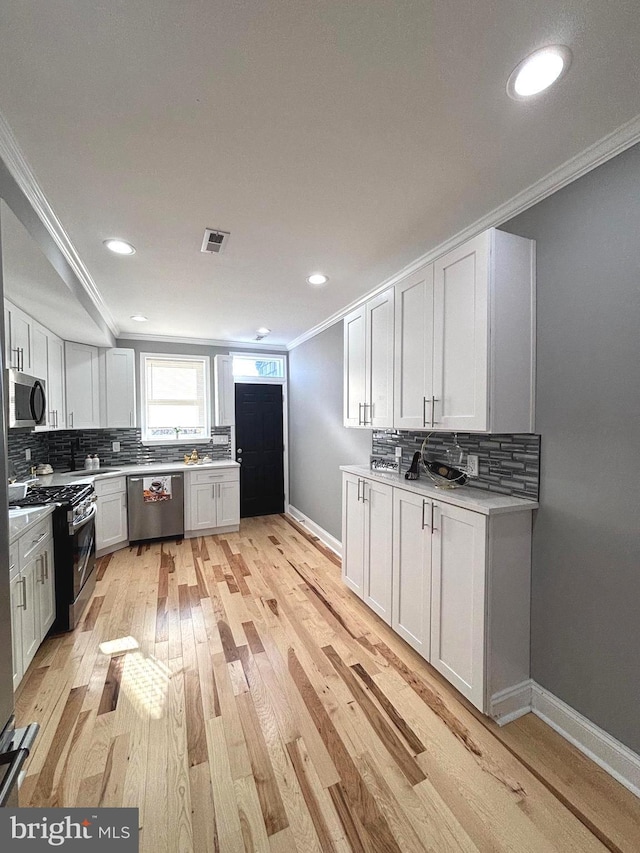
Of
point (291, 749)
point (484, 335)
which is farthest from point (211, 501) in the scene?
point (484, 335)

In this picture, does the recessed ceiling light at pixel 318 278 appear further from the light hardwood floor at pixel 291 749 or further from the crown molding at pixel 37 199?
the light hardwood floor at pixel 291 749

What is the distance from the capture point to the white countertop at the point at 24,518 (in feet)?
5.99

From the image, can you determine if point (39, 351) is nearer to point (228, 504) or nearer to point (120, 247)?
point (120, 247)

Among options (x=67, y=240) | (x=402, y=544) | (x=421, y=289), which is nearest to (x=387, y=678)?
(x=402, y=544)

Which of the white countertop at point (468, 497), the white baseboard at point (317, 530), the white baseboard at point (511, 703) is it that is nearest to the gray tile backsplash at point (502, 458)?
the white countertop at point (468, 497)

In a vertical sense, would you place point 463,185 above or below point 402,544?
above

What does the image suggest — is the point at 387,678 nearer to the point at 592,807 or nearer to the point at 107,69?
the point at 592,807

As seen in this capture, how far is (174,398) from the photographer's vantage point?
486 centimetres

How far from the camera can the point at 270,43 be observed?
105 centimetres

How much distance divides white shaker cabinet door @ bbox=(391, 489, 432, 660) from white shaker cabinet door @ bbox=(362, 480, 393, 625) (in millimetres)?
69

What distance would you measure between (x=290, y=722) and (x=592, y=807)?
1.25m

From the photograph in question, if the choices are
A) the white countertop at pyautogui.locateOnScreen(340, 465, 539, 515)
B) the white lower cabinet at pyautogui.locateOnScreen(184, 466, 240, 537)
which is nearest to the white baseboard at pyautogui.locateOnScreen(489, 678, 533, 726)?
the white countertop at pyautogui.locateOnScreen(340, 465, 539, 515)

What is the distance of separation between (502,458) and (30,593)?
285 centimetres

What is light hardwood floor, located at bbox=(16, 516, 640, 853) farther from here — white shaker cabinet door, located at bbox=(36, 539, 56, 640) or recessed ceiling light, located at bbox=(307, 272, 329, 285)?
recessed ceiling light, located at bbox=(307, 272, 329, 285)
